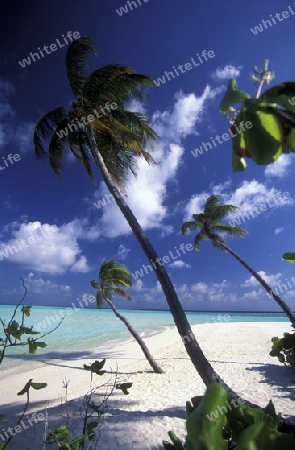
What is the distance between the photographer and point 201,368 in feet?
15.7

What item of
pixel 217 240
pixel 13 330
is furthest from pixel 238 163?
pixel 217 240

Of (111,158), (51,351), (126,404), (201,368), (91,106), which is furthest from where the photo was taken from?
(51,351)

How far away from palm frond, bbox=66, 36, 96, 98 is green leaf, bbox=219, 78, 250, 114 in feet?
27.2

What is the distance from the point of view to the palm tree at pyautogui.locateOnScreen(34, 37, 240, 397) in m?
7.18

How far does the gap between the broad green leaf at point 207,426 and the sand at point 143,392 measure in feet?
7.44

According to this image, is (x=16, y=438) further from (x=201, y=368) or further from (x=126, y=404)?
(x=201, y=368)

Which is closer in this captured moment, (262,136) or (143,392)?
(262,136)

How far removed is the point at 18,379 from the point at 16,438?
8266 mm

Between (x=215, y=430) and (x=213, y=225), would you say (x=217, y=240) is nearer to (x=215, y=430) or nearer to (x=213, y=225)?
(x=213, y=225)

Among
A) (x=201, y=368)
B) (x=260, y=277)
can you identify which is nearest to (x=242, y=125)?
(x=201, y=368)

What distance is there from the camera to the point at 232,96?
844 mm

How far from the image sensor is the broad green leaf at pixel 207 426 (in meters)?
0.68

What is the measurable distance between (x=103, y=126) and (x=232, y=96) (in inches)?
293

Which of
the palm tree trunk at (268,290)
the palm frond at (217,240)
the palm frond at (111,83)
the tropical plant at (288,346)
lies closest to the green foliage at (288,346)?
the tropical plant at (288,346)
